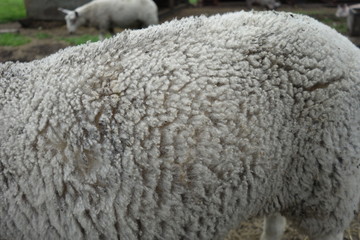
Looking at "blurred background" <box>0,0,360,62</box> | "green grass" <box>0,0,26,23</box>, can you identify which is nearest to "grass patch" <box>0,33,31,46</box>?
"blurred background" <box>0,0,360,62</box>

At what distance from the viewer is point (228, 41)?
204cm

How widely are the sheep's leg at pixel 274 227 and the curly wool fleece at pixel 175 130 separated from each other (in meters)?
0.85

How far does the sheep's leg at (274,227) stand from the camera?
2975mm

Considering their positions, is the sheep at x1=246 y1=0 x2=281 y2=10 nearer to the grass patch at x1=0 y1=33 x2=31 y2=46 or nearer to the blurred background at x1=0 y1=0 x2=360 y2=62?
the blurred background at x1=0 y1=0 x2=360 y2=62

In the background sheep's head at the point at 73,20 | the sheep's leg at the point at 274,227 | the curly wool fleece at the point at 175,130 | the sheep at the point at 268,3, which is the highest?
the curly wool fleece at the point at 175,130

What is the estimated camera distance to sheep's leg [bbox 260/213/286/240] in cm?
297

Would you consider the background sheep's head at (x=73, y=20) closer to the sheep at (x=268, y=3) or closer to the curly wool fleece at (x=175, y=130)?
the sheep at (x=268, y=3)

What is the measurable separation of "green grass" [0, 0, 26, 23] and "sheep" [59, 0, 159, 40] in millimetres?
3209

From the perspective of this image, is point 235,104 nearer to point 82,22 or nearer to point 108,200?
point 108,200

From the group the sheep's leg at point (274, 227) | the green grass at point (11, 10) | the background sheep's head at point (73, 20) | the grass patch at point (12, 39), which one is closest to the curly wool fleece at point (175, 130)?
the sheep's leg at point (274, 227)

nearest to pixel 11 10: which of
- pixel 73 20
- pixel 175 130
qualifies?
pixel 73 20

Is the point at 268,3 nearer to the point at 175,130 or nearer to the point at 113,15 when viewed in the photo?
the point at 113,15

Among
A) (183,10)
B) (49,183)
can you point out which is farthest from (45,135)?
(183,10)

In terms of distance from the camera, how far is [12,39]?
357 inches
